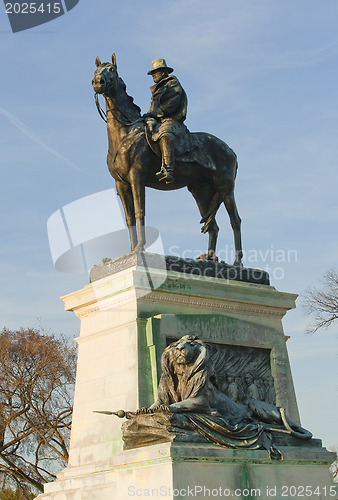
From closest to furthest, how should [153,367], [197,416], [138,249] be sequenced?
[197,416]
[153,367]
[138,249]

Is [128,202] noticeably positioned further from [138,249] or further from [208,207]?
[208,207]

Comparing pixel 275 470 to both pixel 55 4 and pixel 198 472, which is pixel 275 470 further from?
pixel 55 4

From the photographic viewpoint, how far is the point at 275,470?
27.1 ft

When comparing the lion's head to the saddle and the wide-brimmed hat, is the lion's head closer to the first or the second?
the saddle

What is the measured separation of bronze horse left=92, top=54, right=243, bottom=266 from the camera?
1053cm

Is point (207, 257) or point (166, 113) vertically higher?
point (166, 113)

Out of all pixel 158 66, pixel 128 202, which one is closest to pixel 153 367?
pixel 128 202

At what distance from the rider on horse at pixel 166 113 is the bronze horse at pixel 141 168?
22 centimetres

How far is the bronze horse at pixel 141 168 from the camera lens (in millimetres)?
10531

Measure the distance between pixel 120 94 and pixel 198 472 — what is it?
5783mm

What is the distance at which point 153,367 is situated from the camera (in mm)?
9148

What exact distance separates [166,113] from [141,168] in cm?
110

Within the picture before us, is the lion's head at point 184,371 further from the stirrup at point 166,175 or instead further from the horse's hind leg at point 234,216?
the horse's hind leg at point 234,216

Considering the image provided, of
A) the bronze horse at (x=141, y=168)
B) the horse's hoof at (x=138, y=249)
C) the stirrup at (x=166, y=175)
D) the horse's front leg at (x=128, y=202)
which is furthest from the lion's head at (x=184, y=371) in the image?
the horse's front leg at (x=128, y=202)
